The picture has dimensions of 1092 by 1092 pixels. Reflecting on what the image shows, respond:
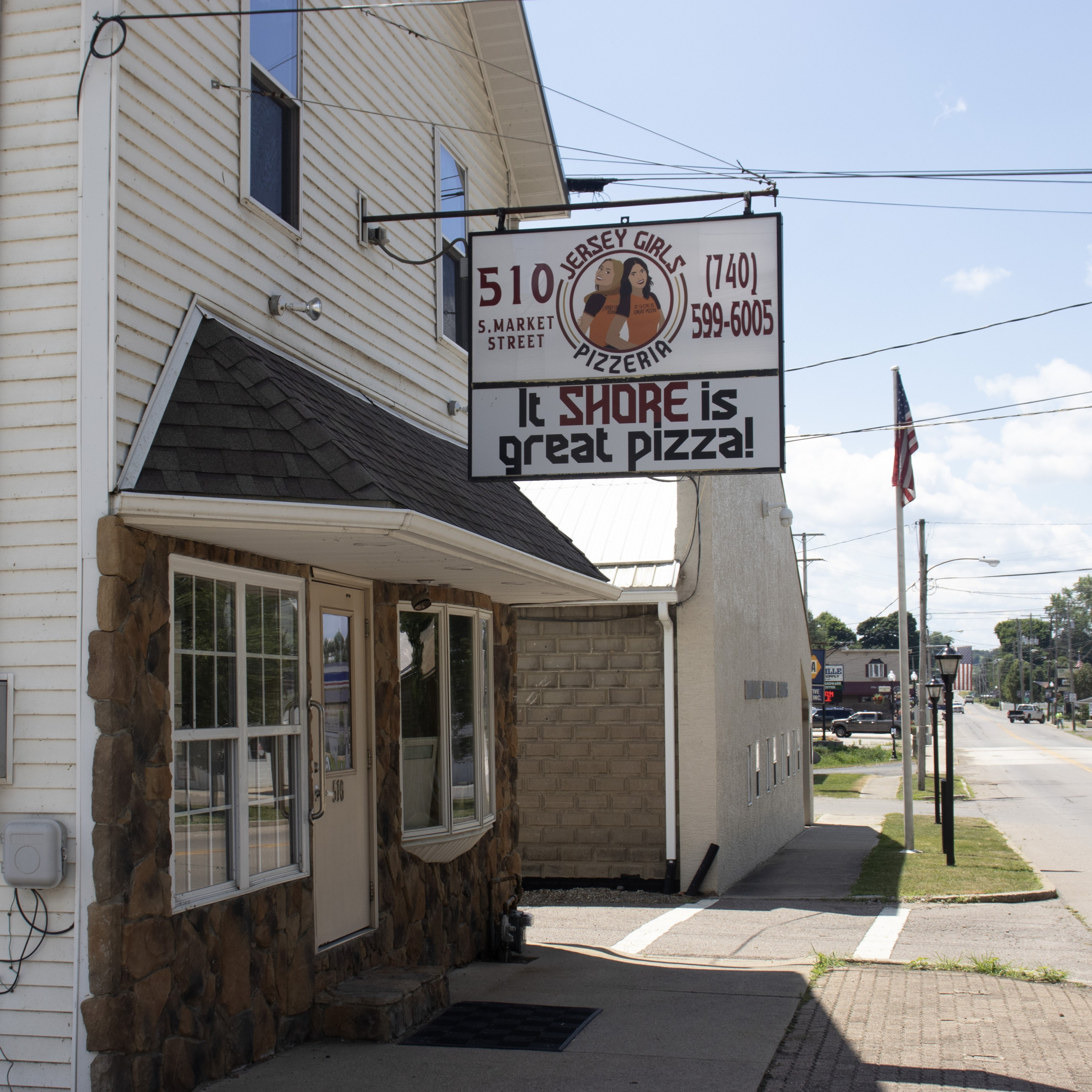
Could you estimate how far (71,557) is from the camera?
521 centimetres

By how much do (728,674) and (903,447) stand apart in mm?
5977

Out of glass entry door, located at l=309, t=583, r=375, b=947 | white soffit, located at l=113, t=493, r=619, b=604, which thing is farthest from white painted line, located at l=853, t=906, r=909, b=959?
white soffit, located at l=113, t=493, r=619, b=604

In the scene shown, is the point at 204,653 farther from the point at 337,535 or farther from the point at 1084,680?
the point at 1084,680

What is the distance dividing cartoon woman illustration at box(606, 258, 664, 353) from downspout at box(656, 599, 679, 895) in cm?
738

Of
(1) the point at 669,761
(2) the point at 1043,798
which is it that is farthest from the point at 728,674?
(2) the point at 1043,798

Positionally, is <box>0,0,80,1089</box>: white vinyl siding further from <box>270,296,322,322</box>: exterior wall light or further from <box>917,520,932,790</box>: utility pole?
<box>917,520,932,790</box>: utility pole

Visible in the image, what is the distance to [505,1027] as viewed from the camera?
712 cm

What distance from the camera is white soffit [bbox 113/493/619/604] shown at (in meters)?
5.20

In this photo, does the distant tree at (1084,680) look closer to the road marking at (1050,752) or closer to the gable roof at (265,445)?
the road marking at (1050,752)

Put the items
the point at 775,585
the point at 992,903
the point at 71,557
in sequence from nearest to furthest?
the point at 71,557 < the point at 992,903 < the point at 775,585

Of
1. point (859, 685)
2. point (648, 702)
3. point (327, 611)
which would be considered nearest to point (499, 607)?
point (327, 611)

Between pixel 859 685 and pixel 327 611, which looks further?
pixel 859 685

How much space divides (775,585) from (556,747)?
26.3 feet

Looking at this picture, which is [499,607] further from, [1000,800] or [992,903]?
[1000,800]
